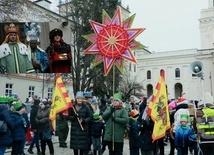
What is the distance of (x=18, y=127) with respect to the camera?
8.82 m

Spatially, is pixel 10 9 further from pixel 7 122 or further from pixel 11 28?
pixel 7 122

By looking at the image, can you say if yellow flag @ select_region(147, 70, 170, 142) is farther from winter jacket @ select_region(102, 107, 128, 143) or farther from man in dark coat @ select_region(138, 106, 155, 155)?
winter jacket @ select_region(102, 107, 128, 143)

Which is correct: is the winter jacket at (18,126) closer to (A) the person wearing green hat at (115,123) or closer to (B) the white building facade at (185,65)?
(A) the person wearing green hat at (115,123)

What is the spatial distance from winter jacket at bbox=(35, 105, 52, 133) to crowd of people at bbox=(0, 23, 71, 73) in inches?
62.1

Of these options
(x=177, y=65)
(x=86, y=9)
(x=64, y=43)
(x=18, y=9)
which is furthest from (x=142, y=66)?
(x=64, y=43)

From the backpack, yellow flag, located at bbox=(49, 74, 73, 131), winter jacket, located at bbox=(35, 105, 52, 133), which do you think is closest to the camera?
the backpack

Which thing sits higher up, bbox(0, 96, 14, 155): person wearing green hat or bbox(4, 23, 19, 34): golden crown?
bbox(4, 23, 19, 34): golden crown

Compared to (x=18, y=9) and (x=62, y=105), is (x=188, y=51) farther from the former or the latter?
(x=62, y=105)

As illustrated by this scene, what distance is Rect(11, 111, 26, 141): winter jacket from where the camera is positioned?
339 inches

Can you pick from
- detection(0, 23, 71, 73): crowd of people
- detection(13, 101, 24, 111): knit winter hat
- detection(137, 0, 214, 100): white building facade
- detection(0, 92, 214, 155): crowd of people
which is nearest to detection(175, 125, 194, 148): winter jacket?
detection(0, 92, 214, 155): crowd of people

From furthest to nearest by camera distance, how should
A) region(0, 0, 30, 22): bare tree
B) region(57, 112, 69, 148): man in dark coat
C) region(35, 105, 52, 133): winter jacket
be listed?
1. region(0, 0, 30, 22): bare tree
2. region(57, 112, 69, 148): man in dark coat
3. region(35, 105, 52, 133): winter jacket

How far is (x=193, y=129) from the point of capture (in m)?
8.06

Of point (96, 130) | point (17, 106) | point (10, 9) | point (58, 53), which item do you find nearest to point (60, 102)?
point (17, 106)

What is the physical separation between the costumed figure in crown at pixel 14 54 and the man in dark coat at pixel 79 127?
199 centimetres
